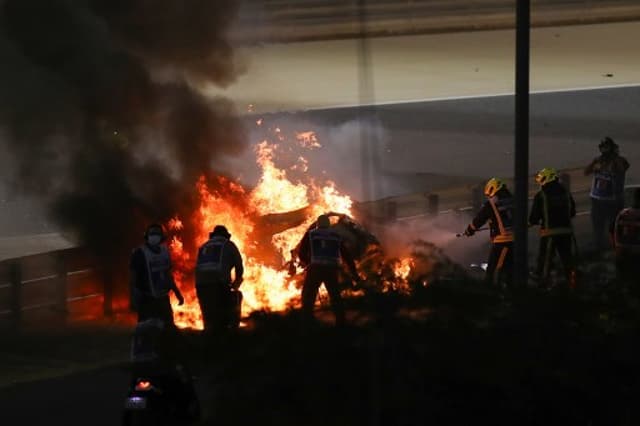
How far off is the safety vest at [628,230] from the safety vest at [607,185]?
154 inches

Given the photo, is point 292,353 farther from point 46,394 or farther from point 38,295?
point 38,295

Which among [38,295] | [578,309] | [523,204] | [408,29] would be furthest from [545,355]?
[408,29]

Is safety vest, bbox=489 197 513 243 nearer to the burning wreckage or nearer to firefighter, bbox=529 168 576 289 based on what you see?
firefighter, bbox=529 168 576 289

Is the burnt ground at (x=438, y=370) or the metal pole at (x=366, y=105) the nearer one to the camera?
the burnt ground at (x=438, y=370)

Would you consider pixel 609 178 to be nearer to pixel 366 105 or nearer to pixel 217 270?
pixel 217 270

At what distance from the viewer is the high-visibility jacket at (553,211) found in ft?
48.1

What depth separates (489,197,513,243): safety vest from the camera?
14688 millimetres

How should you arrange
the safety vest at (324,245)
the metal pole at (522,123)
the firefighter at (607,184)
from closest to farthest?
the metal pole at (522,123) → the safety vest at (324,245) → the firefighter at (607,184)

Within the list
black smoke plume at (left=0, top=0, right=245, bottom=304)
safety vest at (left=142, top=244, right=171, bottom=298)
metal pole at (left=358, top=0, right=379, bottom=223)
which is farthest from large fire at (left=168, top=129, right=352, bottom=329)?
safety vest at (left=142, top=244, right=171, bottom=298)

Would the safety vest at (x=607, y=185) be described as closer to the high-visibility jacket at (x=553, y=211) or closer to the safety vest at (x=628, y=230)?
the high-visibility jacket at (x=553, y=211)

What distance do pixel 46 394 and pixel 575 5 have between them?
2962 centimetres

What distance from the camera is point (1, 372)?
13.2 m

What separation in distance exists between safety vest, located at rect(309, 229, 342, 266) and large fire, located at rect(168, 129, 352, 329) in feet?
2.80

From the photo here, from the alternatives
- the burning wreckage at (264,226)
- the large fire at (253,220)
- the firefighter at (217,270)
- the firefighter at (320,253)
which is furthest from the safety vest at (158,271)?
the large fire at (253,220)
